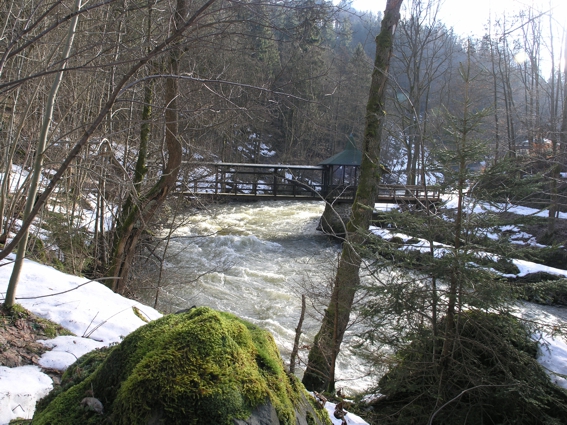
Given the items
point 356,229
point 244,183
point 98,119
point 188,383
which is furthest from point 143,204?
point 244,183

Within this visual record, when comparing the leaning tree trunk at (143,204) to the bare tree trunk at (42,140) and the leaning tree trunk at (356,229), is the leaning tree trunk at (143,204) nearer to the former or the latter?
the leaning tree trunk at (356,229)

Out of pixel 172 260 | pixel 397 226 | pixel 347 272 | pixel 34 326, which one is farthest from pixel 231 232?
pixel 34 326

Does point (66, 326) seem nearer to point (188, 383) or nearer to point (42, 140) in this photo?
point (42, 140)

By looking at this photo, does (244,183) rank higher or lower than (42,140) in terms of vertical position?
lower

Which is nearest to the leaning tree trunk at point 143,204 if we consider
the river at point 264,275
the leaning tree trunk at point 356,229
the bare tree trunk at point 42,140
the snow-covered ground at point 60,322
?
the river at point 264,275

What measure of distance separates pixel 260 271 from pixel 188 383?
1004cm

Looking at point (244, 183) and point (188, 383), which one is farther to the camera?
point (244, 183)

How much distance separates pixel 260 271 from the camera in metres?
11.3

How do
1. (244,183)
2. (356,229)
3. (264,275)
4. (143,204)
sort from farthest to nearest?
(244,183)
(264,275)
(143,204)
(356,229)

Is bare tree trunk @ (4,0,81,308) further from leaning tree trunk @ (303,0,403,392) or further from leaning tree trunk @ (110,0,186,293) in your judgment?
leaning tree trunk @ (303,0,403,392)

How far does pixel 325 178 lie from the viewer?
20.4 meters

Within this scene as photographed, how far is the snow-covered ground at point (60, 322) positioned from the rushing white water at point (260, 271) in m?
2.87

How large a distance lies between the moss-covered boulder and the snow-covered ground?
0.39m

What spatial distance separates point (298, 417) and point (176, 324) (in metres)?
0.56
